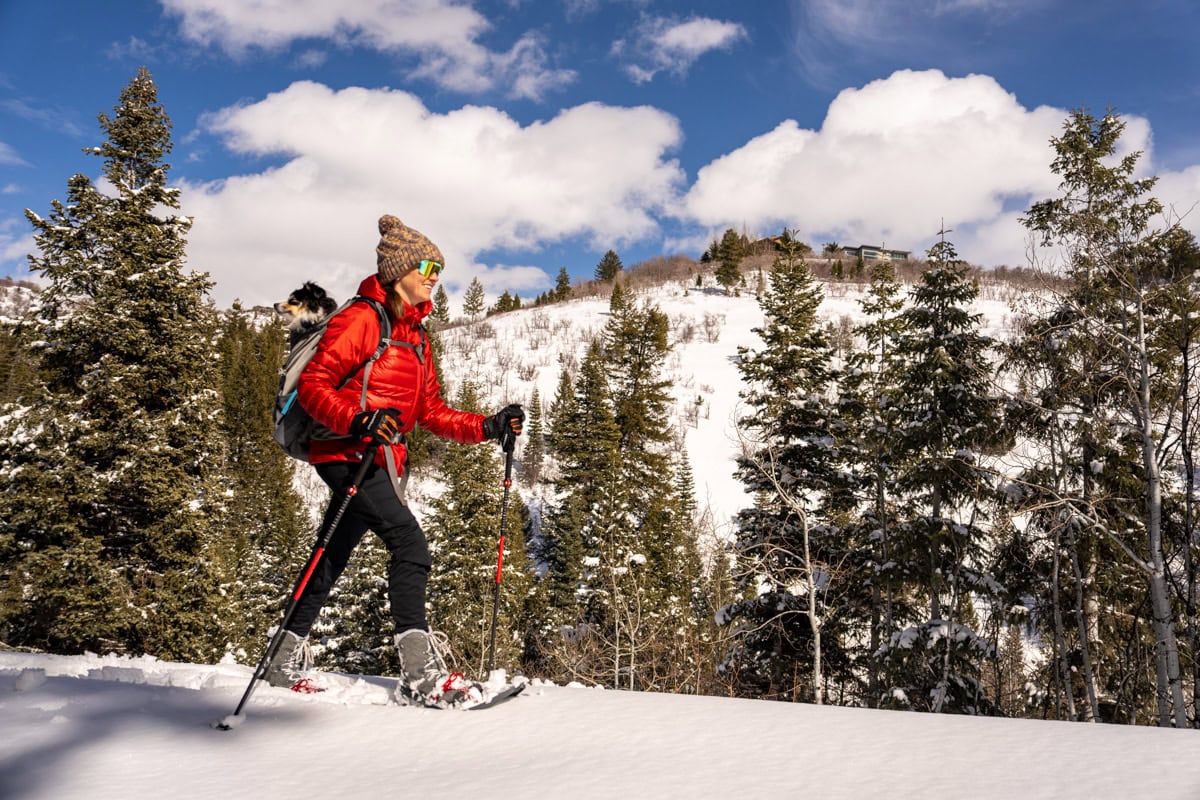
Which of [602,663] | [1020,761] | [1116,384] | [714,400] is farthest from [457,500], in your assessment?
[714,400]

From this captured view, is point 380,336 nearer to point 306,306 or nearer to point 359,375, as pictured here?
point 359,375

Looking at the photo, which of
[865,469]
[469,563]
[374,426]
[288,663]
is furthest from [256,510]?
[374,426]

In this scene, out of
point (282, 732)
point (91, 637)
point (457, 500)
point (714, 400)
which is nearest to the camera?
point (282, 732)

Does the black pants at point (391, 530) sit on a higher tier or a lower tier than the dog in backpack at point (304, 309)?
lower

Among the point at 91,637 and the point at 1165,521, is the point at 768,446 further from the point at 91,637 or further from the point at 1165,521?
the point at 91,637

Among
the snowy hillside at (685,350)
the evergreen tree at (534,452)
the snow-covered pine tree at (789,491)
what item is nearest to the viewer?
the snow-covered pine tree at (789,491)

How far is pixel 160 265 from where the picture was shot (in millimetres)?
13953

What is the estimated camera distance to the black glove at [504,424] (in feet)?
12.1

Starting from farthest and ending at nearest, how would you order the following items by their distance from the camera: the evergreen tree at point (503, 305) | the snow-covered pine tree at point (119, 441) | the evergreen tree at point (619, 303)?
the evergreen tree at point (503, 305) < the evergreen tree at point (619, 303) < the snow-covered pine tree at point (119, 441)

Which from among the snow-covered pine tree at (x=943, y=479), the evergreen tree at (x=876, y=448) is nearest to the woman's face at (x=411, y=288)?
the snow-covered pine tree at (x=943, y=479)

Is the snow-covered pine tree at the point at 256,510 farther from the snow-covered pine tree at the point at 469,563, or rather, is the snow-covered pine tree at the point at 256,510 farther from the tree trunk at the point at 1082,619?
the tree trunk at the point at 1082,619

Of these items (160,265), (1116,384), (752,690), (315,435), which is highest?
(160,265)

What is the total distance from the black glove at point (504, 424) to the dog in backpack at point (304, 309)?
1.01m

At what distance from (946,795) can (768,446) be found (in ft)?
48.9
